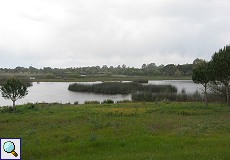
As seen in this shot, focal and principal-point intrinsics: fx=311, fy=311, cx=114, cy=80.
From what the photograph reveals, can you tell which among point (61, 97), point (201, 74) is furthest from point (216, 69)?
point (61, 97)

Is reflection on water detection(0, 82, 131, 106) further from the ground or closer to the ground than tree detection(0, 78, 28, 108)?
closer to the ground

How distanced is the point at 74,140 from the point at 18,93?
851 inches

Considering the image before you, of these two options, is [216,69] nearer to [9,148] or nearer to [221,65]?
[221,65]

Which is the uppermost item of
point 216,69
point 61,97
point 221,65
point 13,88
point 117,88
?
point 221,65

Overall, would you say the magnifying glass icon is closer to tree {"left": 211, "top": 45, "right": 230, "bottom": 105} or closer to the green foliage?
tree {"left": 211, "top": 45, "right": 230, "bottom": 105}

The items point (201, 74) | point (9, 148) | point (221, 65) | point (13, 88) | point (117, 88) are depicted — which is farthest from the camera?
point (117, 88)

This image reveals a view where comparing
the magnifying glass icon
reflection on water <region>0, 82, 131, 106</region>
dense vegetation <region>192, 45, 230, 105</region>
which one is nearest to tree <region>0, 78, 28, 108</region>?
reflection on water <region>0, 82, 131, 106</region>

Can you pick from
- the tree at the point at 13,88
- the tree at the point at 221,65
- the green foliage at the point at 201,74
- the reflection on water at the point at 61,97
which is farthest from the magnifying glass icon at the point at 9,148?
the reflection on water at the point at 61,97

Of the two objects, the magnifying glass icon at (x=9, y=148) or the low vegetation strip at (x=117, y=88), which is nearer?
the magnifying glass icon at (x=9, y=148)

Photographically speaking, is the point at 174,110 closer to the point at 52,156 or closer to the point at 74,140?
the point at 74,140

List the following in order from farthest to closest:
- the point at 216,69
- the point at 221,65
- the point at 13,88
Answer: the point at 13,88 < the point at 216,69 < the point at 221,65

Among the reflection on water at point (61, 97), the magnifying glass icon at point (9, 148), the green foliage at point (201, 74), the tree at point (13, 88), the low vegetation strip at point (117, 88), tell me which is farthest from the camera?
the low vegetation strip at point (117, 88)

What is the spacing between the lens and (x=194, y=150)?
10.7 m

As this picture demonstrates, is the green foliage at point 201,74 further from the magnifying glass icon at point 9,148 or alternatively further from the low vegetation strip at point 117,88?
the low vegetation strip at point 117,88
